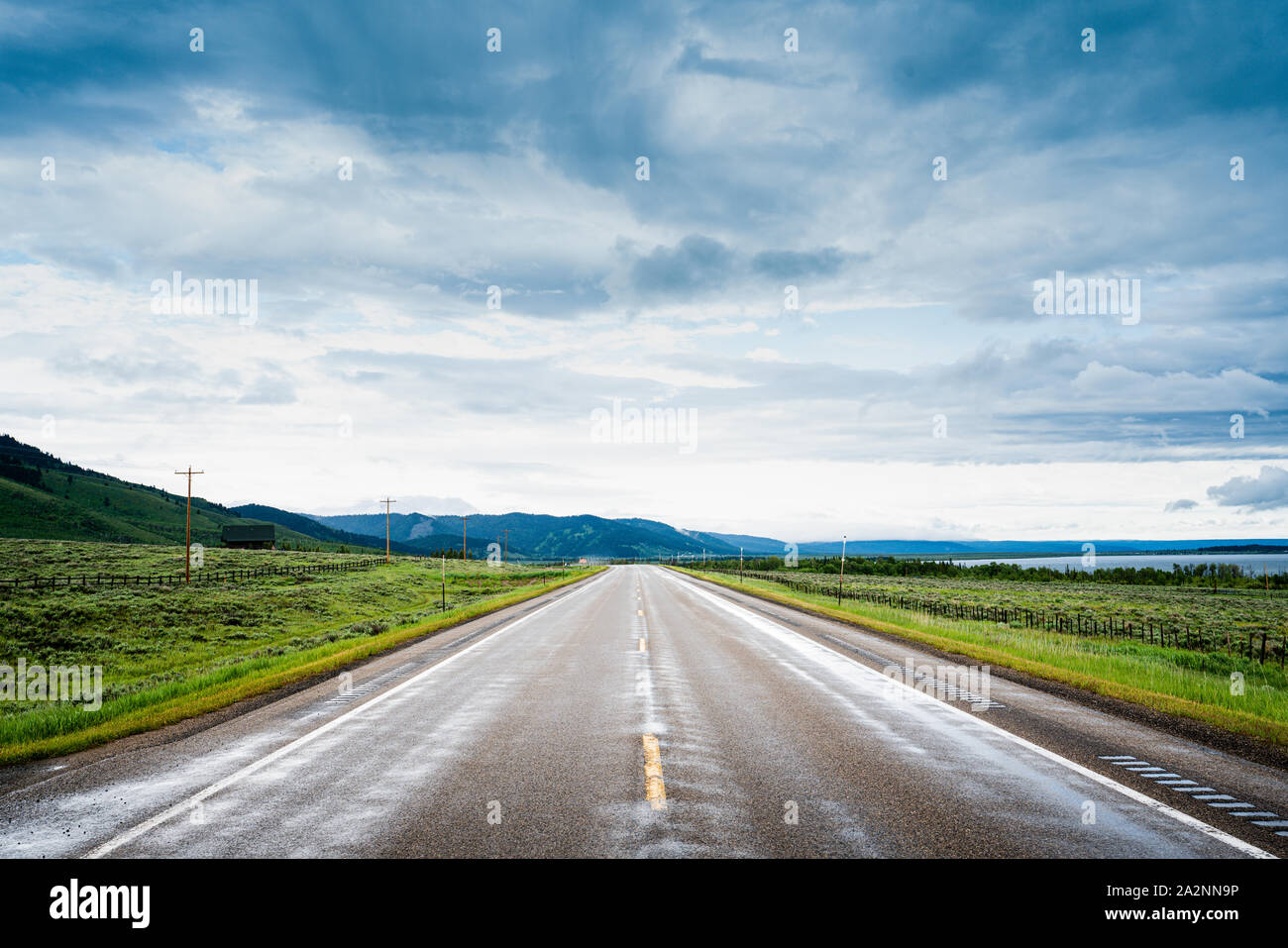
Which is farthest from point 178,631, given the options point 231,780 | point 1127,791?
point 1127,791

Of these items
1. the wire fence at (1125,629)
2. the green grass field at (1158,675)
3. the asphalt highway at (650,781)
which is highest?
the asphalt highway at (650,781)

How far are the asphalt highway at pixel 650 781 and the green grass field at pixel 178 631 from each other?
1.69 meters

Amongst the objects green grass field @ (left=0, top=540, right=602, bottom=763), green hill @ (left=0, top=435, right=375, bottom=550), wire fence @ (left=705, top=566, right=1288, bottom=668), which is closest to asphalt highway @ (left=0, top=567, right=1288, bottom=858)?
green grass field @ (left=0, top=540, right=602, bottom=763)

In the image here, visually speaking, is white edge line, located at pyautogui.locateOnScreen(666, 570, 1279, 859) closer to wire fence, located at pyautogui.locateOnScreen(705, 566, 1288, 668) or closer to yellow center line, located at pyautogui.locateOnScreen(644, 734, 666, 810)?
yellow center line, located at pyautogui.locateOnScreen(644, 734, 666, 810)

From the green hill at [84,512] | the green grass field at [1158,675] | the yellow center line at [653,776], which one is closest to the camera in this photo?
the yellow center line at [653,776]

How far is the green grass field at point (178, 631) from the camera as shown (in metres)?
9.94

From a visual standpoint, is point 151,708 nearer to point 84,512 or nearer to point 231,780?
point 231,780

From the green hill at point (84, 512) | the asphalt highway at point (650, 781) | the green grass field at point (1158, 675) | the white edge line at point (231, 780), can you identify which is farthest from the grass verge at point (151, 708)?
the green hill at point (84, 512)

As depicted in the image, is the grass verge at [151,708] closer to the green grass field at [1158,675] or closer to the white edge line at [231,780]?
the white edge line at [231,780]

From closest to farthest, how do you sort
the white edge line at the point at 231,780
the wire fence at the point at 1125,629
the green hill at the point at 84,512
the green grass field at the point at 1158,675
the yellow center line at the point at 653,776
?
1. the white edge line at the point at 231,780
2. the yellow center line at the point at 653,776
3. the green grass field at the point at 1158,675
4. the wire fence at the point at 1125,629
5. the green hill at the point at 84,512

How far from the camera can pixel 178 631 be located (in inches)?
1396

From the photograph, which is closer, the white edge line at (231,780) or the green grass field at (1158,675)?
the white edge line at (231,780)

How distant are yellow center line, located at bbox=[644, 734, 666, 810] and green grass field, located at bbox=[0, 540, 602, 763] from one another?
675 centimetres

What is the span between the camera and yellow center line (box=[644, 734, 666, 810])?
6051 millimetres
